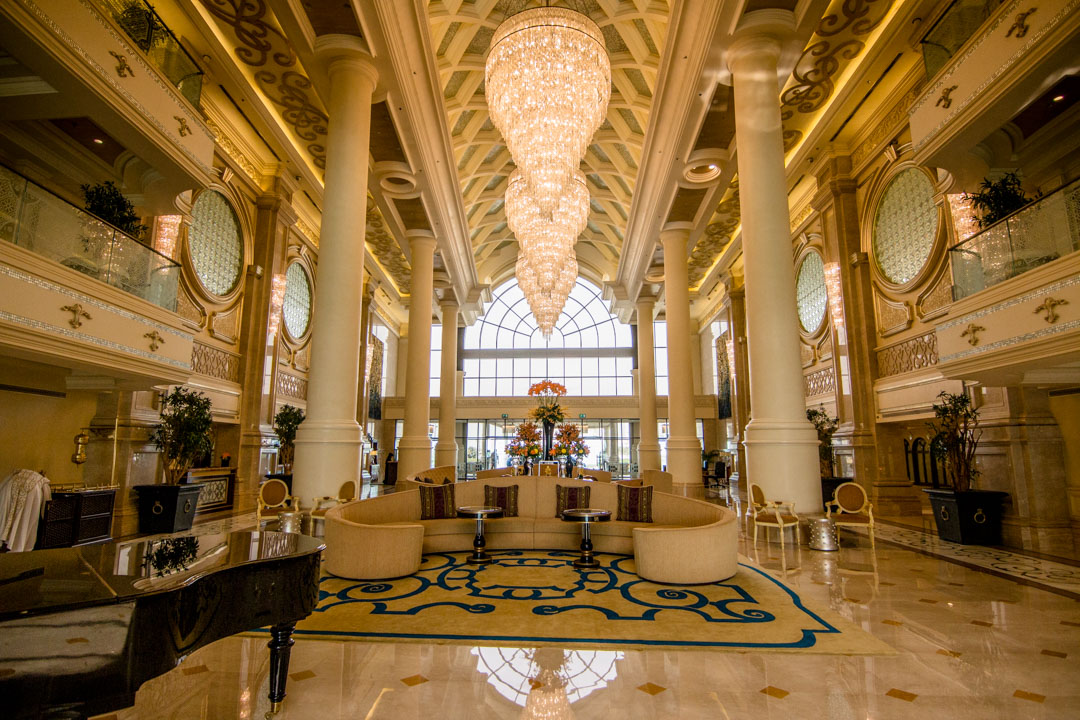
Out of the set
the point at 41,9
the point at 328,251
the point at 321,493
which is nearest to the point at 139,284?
the point at 328,251

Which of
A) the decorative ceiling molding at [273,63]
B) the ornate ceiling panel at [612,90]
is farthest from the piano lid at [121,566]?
the ornate ceiling panel at [612,90]

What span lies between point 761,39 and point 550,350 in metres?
20.1

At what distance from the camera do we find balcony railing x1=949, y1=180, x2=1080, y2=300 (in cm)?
474

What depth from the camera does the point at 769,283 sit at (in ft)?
21.3

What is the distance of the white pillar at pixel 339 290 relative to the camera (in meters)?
6.26

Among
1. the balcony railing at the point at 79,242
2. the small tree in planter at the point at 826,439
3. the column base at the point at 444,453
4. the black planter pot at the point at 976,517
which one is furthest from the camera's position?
the column base at the point at 444,453

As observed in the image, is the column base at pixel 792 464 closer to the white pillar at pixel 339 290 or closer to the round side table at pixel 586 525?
the round side table at pixel 586 525

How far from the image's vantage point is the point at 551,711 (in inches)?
98.0

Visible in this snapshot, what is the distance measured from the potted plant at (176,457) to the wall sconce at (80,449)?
82 cm

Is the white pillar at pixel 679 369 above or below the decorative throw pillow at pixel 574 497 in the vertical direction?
above

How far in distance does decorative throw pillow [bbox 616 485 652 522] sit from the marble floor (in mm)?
2907

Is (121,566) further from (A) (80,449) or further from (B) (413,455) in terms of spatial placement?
(B) (413,455)

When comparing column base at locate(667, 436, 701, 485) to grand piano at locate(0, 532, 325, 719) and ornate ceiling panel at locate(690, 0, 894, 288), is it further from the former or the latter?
grand piano at locate(0, 532, 325, 719)

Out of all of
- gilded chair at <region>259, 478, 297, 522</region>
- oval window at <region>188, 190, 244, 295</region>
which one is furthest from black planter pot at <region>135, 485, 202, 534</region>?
oval window at <region>188, 190, 244, 295</region>
